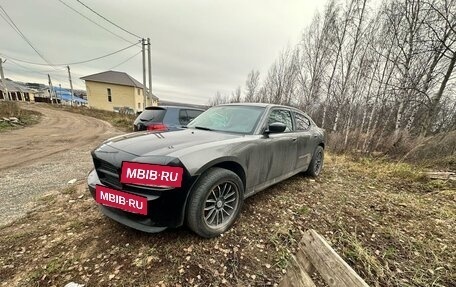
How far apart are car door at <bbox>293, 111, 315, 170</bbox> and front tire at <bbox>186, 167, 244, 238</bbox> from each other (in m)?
1.79

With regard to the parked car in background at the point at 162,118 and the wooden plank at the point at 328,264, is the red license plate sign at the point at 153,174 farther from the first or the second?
the parked car in background at the point at 162,118

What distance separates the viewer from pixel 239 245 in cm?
226

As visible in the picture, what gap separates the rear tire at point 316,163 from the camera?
4.54m

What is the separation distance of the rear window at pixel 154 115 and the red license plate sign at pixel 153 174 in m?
4.91

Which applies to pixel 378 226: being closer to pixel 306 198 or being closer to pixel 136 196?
pixel 306 198

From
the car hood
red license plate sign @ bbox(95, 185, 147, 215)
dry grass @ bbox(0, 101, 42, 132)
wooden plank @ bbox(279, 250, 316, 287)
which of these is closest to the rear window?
the car hood

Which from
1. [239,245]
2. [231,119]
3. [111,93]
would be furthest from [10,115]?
[111,93]

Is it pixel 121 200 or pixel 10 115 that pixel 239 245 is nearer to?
pixel 121 200

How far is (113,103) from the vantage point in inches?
1597

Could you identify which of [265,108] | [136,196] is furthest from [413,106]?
[136,196]

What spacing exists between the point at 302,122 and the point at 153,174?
3.29m

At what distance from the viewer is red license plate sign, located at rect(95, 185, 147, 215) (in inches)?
73.6

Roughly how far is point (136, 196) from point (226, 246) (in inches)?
42.5

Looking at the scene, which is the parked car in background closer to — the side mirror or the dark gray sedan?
the dark gray sedan
